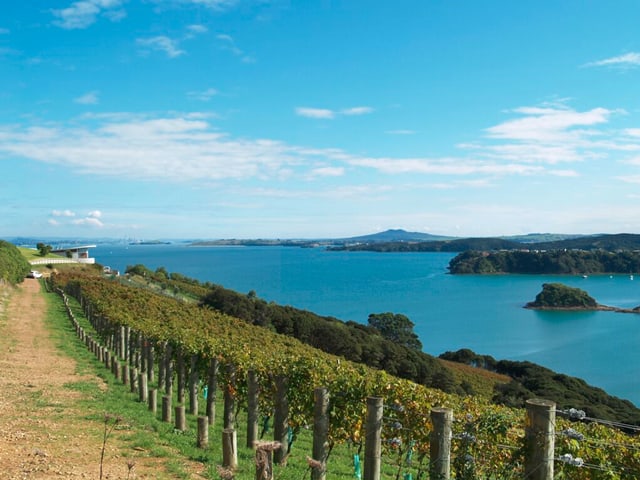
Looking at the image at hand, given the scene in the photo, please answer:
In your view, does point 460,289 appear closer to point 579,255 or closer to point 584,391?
point 579,255

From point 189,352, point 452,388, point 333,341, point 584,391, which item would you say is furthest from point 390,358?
point 189,352

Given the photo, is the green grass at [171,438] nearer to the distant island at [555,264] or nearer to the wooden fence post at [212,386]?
the wooden fence post at [212,386]

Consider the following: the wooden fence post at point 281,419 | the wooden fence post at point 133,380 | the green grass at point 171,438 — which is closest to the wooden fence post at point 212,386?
the green grass at point 171,438

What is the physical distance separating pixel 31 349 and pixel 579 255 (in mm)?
176814

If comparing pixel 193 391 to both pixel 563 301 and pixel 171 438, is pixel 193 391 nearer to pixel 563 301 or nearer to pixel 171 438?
pixel 171 438

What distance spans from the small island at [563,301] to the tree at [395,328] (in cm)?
4166

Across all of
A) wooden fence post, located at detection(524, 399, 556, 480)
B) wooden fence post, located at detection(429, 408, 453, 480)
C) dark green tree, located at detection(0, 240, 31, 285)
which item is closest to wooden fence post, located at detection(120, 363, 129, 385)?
wooden fence post, located at detection(429, 408, 453, 480)

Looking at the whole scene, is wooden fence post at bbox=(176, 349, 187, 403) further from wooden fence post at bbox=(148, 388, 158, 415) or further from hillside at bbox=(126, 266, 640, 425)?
hillside at bbox=(126, 266, 640, 425)

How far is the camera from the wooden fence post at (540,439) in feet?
14.9

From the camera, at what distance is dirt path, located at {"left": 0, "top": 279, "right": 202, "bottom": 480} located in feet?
22.9

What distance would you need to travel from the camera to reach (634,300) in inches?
4355

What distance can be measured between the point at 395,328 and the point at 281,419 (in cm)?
5839

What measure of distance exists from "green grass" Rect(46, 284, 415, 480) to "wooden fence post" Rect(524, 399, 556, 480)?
80.8 inches

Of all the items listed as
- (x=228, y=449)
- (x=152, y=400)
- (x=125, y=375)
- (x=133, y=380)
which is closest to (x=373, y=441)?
(x=228, y=449)
